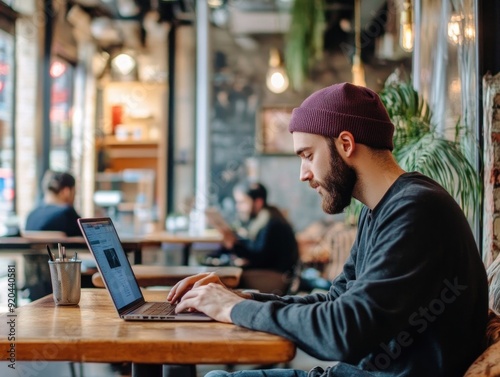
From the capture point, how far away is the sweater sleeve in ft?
4.76

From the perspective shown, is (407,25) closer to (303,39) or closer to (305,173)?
(305,173)

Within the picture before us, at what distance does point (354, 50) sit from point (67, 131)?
426 cm

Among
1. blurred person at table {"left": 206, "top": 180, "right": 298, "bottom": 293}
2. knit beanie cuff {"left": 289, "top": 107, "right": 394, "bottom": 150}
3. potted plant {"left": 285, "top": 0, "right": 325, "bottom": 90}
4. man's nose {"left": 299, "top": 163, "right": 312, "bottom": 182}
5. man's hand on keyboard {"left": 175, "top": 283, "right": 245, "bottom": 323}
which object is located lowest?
blurred person at table {"left": 206, "top": 180, "right": 298, "bottom": 293}

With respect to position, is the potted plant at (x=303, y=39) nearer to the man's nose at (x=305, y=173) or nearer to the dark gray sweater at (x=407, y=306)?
the man's nose at (x=305, y=173)

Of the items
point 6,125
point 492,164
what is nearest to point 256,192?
point 6,125

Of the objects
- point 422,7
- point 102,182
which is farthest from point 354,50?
point 422,7

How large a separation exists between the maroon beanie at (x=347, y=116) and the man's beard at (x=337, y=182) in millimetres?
55

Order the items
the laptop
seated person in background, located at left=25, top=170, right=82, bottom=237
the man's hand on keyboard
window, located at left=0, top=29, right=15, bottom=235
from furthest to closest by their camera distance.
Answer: window, located at left=0, top=29, right=15, bottom=235 < seated person in background, located at left=25, top=170, right=82, bottom=237 < the laptop < the man's hand on keyboard

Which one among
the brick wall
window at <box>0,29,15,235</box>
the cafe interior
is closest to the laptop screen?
the brick wall

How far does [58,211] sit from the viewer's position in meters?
5.30

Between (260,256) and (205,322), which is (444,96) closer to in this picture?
(260,256)

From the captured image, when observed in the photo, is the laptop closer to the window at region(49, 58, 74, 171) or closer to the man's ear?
the man's ear

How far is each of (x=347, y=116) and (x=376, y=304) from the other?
500 millimetres

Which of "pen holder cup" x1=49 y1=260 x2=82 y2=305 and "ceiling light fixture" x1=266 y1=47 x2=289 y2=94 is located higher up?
"ceiling light fixture" x1=266 y1=47 x2=289 y2=94
